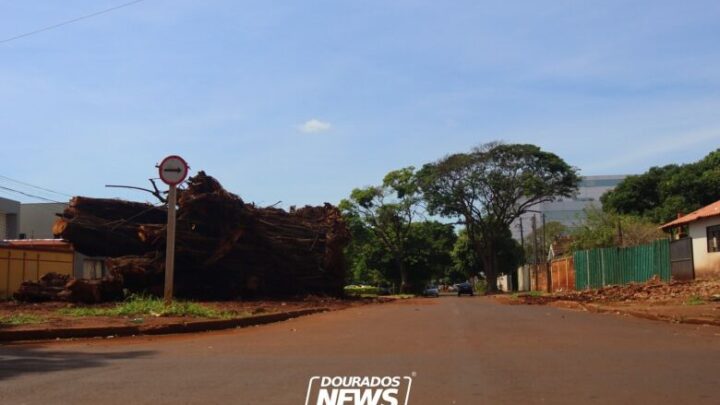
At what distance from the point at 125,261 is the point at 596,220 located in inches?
1741

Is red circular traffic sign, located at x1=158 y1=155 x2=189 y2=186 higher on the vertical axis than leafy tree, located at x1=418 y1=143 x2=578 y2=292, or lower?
lower

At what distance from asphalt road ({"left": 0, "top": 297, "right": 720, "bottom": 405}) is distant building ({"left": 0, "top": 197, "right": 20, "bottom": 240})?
1473 inches

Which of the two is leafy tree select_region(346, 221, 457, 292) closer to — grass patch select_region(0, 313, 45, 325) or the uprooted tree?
the uprooted tree

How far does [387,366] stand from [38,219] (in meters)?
53.0

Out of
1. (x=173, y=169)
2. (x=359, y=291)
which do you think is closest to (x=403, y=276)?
(x=359, y=291)

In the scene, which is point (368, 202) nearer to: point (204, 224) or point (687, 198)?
point (687, 198)

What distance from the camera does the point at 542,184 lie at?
54.9 m

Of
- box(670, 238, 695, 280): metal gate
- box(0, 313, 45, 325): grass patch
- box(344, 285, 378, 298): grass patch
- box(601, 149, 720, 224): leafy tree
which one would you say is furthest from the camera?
box(601, 149, 720, 224): leafy tree

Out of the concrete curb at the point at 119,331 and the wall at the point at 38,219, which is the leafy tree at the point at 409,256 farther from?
the concrete curb at the point at 119,331

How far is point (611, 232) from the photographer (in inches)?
1964

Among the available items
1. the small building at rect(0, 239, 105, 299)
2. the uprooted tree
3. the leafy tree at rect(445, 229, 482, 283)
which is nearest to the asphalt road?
the uprooted tree

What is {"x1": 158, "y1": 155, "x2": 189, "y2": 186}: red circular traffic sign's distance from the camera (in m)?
15.3

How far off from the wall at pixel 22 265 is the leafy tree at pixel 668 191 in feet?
153

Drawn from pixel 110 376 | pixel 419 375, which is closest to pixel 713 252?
pixel 419 375
